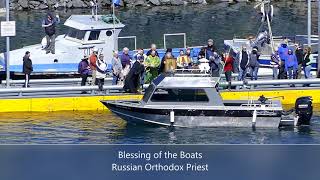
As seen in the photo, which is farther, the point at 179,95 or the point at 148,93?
the point at 148,93

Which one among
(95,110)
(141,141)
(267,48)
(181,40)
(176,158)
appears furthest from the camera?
(181,40)

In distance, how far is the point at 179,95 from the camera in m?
25.9

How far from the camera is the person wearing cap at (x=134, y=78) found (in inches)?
1105

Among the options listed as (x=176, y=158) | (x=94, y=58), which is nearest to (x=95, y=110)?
(x=94, y=58)

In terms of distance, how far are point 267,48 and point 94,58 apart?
1055 centimetres

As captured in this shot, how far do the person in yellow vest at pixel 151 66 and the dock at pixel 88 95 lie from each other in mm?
1270

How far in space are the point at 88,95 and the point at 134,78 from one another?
5.14 ft

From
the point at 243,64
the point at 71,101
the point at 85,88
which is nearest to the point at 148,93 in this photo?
the point at 85,88

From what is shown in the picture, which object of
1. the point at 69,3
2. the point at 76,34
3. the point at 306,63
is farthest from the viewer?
the point at 69,3

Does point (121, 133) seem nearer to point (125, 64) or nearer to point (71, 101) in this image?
point (71, 101)

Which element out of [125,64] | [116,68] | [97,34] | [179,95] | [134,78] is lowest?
[179,95]

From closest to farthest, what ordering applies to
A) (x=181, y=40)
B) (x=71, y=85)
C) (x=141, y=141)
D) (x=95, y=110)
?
(x=141, y=141) < (x=95, y=110) < (x=71, y=85) < (x=181, y=40)

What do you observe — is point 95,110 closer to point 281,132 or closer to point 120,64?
point 120,64

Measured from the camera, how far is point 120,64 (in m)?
29.8
